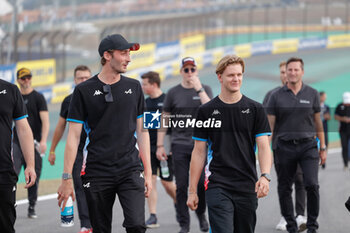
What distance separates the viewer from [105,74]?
5801 millimetres

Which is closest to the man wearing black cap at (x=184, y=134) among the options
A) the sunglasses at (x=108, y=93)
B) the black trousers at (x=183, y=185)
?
the black trousers at (x=183, y=185)

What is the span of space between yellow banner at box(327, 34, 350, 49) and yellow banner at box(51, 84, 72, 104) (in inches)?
1007

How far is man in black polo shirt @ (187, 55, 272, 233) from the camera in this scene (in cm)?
569

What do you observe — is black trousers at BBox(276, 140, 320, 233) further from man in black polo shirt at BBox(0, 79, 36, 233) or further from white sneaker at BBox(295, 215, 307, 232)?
man in black polo shirt at BBox(0, 79, 36, 233)

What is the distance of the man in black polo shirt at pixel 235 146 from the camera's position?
569 centimetres

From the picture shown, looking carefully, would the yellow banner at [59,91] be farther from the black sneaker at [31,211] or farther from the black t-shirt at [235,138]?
the black t-shirt at [235,138]

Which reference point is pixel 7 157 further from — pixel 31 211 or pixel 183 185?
pixel 31 211

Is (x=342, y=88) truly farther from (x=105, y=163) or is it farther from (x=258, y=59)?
(x=105, y=163)

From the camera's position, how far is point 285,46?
146ft

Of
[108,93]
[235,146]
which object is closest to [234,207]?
[235,146]

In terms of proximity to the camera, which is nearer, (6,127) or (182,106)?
(6,127)

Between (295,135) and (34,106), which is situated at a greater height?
(34,106)

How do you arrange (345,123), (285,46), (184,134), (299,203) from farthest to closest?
(285,46) → (345,123) → (299,203) → (184,134)

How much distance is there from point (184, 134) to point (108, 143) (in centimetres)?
332
